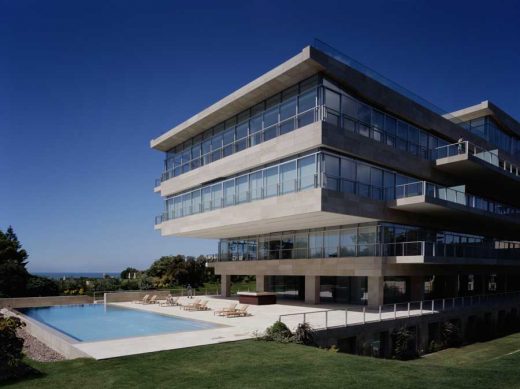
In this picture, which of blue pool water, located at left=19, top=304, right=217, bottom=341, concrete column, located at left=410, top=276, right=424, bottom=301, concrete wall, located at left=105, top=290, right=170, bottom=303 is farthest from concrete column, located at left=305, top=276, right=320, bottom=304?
concrete wall, located at left=105, top=290, right=170, bottom=303

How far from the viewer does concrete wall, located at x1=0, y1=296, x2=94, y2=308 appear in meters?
34.6

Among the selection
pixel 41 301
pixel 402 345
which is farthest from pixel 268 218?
pixel 41 301

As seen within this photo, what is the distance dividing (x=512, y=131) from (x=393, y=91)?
21357 mm

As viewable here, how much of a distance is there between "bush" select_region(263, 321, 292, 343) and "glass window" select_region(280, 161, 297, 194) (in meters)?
11.2

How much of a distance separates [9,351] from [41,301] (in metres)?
25.6

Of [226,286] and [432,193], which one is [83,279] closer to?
[226,286]

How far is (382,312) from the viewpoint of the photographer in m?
26.3

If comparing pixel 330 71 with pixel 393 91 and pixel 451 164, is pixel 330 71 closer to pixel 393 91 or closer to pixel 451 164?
pixel 393 91

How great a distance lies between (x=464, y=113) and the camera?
136 feet

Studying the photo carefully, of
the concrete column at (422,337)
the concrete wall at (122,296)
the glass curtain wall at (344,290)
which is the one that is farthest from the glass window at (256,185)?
the concrete wall at (122,296)

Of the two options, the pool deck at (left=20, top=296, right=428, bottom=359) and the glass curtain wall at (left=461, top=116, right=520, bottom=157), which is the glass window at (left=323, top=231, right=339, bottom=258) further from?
the glass curtain wall at (left=461, top=116, right=520, bottom=157)

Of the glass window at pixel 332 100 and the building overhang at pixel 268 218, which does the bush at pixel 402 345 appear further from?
the glass window at pixel 332 100

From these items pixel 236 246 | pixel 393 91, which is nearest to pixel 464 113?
pixel 393 91

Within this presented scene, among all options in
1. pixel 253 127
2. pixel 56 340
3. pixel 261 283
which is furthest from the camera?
pixel 261 283
